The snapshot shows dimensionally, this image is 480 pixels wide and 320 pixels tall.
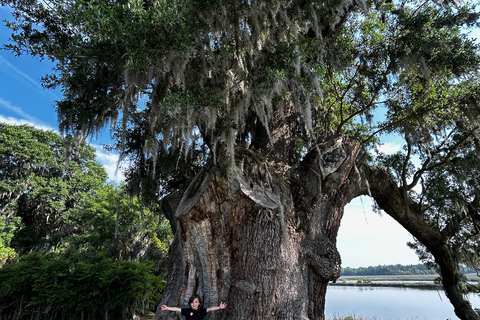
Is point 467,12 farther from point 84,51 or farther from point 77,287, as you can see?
point 77,287

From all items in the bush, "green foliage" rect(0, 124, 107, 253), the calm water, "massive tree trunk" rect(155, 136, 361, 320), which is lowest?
the calm water

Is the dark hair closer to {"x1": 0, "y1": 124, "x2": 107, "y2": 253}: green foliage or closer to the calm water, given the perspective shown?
the calm water

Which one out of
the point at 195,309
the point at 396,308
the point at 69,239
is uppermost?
the point at 69,239

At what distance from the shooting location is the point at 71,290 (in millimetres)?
6242

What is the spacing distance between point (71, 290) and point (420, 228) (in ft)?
27.5

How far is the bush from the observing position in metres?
6.12

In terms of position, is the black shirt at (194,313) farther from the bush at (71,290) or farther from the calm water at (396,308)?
the calm water at (396,308)

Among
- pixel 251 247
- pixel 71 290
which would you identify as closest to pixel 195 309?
pixel 251 247

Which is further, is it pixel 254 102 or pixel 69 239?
pixel 69 239

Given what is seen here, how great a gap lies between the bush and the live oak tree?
9.11 feet

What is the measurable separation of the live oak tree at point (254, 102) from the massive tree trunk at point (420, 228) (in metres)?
0.05

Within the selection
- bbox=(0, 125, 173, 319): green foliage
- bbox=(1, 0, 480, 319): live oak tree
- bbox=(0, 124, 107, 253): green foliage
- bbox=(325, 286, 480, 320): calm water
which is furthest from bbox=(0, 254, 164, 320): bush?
bbox=(0, 124, 107, 253): green foliage

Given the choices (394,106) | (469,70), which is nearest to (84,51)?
(394,106)

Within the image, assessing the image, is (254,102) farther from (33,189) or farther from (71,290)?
(33,189)
